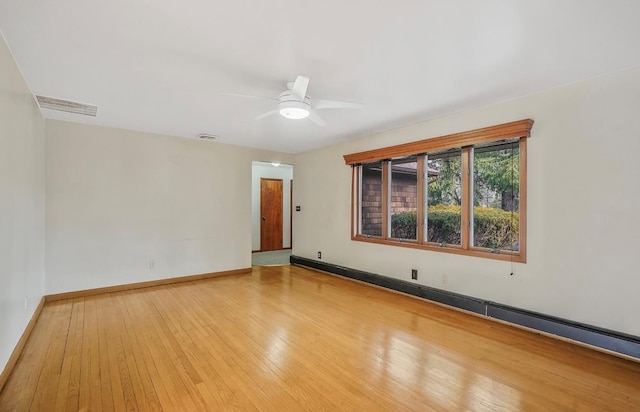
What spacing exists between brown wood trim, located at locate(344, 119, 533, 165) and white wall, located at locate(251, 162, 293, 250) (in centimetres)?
329

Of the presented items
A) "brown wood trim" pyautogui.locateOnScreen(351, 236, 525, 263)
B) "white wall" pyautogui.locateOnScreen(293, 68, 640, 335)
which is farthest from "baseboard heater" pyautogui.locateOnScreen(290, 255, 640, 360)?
"brown wood trim" pyautogui.locateOnScreen(351, 236, 525, 263)

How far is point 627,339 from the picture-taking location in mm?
2432

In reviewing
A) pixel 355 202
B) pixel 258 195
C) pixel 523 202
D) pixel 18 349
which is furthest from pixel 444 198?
pixel 258 195

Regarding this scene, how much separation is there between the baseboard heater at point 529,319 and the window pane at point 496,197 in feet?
2.25

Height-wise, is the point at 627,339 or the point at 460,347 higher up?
the point at 627,339

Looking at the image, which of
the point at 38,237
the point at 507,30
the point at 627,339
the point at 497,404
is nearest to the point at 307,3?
the point at 507,30

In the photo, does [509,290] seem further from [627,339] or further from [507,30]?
[507,30]

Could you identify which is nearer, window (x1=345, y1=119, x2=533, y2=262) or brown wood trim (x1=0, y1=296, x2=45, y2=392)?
brown wood trim (x1=0, y1=296, x2=45, y2=392)

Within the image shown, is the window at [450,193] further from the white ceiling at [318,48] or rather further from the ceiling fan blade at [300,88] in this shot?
the ceiling fan blade at [300,88]

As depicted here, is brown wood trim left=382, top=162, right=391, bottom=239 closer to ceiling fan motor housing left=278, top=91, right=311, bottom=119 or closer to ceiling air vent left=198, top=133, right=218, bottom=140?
ceiling fan motor housing left=278, top=91, right=311, bottom=119

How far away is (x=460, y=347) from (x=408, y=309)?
1.00 meters

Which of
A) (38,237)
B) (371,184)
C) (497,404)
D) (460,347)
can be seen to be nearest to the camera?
(497,404)

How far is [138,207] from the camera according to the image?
4625 millimetres

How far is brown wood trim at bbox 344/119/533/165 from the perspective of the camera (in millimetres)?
3086
